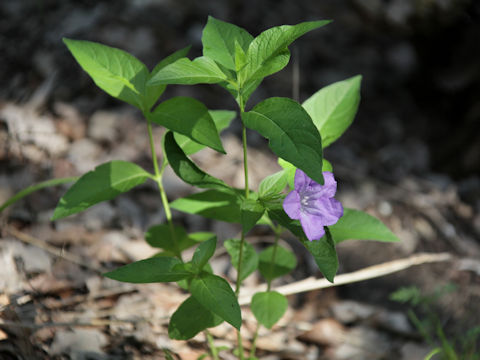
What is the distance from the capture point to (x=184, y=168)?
4.36 ft

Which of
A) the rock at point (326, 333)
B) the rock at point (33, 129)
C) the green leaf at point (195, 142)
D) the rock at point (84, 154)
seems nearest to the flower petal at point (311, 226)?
the green leaf at point (195, 142)

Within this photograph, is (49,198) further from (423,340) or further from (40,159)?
(423,340)

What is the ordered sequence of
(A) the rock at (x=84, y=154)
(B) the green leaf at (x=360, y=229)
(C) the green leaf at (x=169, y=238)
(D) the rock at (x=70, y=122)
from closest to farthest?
(B) the green leaf at (x=360, y=229), (C) the green leaf at (x=169, y=238), (A) the rock at (x=84, y=154), (D) the rock at (x=70, y=122)

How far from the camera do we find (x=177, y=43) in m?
3.34

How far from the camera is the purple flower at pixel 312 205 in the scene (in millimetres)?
1189

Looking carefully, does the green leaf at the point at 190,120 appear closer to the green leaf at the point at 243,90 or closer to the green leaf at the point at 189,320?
the green leaf at the point at 243,90

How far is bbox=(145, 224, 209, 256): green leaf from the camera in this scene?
1658 mm

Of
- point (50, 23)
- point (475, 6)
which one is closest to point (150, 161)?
point (50, 23)

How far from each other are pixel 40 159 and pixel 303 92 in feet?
6.45

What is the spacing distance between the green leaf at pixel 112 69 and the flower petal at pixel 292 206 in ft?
1.87

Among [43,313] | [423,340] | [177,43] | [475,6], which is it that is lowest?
[423,340]

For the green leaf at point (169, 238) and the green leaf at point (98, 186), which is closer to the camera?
the green leaf at point (98, 186)

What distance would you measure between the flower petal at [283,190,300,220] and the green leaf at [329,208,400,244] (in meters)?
0.30

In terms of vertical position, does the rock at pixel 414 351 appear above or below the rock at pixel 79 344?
below
